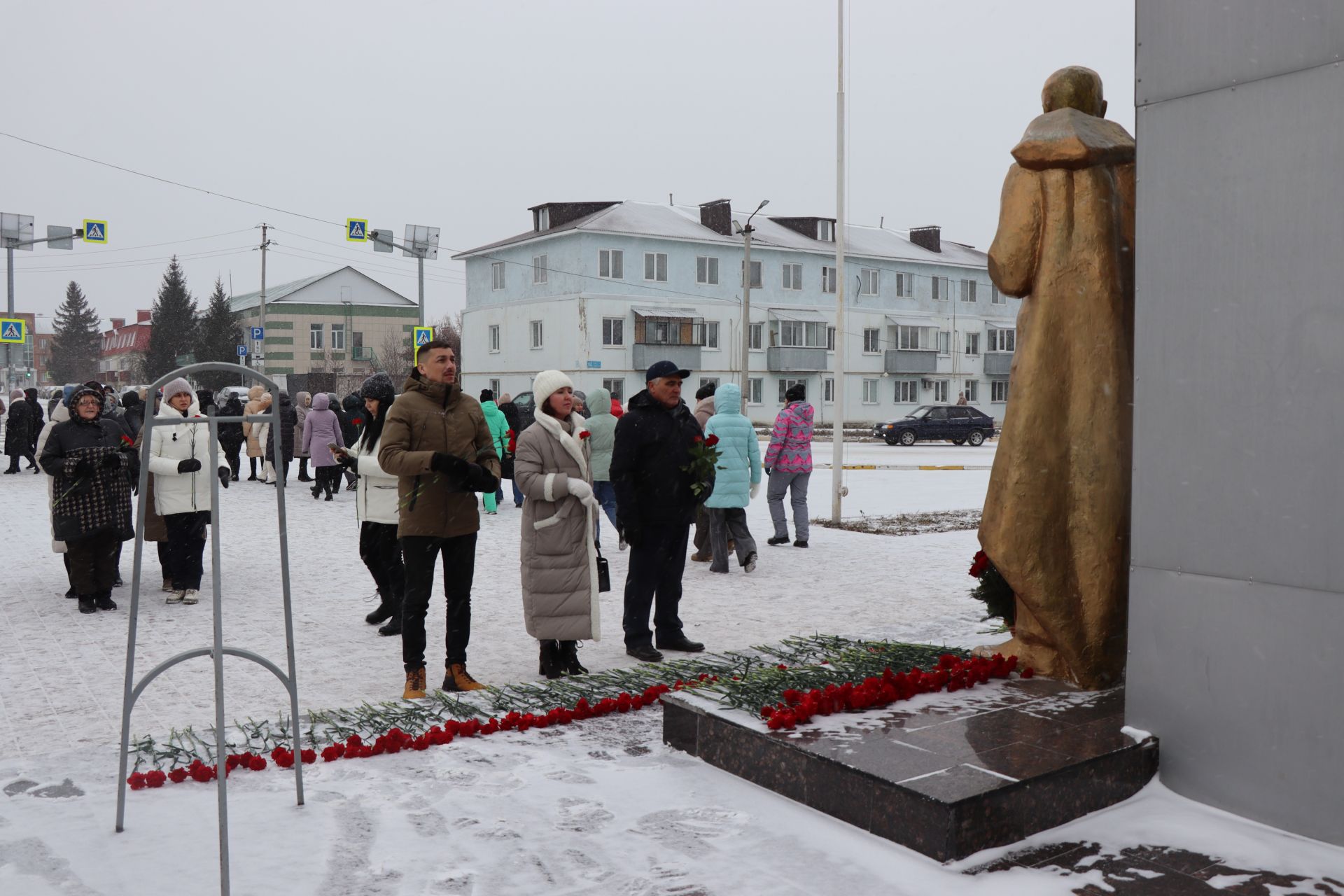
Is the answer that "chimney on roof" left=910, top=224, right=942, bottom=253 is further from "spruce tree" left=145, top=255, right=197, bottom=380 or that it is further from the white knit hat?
the white knit hat

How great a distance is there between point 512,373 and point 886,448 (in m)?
20.2

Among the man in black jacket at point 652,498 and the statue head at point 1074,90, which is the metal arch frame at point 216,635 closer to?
the man in black jacket at point 652,498

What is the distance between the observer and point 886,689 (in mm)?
4930

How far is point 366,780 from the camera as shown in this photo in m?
4.64

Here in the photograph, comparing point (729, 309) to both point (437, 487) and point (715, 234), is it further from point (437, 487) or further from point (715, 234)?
point (437, 487)

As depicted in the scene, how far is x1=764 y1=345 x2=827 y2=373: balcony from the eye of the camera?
1992 inches

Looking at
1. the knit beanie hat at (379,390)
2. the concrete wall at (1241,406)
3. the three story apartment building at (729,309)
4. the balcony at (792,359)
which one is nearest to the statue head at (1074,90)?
the concrete wall at (1241,406)

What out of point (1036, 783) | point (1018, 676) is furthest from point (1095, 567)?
point (1036, 783)

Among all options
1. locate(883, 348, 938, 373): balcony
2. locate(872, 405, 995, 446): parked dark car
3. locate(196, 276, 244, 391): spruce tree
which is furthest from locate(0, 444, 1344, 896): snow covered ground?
locate(196, 276, 244, 391): spruce tree

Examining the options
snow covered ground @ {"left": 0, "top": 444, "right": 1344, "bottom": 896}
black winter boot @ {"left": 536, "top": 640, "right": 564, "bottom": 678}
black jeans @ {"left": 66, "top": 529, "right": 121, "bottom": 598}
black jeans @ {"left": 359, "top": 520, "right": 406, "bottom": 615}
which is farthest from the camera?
black jeans @ {"left": 66, "top": 529, "right": 121, "bottom": 598}

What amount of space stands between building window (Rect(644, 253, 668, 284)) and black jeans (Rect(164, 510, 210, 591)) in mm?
39096

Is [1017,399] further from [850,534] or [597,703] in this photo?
[850,534]

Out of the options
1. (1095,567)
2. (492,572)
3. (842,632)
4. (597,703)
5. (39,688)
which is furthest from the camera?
(492,572)

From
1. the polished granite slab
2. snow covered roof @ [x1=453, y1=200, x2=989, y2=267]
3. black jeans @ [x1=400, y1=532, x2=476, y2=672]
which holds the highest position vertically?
snow covered roof @ [x1=453, y1=200, x2=989, y2=267]
